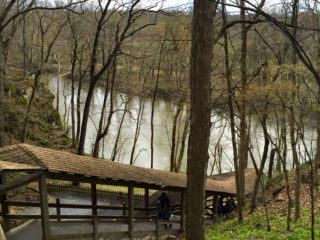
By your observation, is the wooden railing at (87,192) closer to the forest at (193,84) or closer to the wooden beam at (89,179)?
the forest at (193,84)

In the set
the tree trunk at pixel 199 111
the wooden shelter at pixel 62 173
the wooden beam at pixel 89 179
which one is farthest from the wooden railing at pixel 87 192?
the tree trunk at pixel 199 111

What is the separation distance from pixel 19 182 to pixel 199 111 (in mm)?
3741

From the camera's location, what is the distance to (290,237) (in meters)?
7.25

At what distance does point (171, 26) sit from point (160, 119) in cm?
1168

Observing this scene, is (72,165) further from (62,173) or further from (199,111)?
(199,111)

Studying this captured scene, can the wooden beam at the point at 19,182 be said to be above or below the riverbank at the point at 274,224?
above

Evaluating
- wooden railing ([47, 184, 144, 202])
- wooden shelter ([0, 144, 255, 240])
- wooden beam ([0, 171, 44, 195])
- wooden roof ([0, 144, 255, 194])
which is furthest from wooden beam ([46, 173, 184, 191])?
wooden railing ([47, 184, 144, 202])

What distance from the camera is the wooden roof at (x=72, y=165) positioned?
22.0 feet

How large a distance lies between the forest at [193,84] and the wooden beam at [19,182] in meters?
3.26

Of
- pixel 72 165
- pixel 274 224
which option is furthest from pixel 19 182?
pixel 274 224

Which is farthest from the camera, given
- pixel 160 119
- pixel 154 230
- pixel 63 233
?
pixel 160 119

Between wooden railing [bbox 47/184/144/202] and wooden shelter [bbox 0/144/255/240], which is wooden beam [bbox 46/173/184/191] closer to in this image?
wooden shelter [bbox 0/144/255/240]

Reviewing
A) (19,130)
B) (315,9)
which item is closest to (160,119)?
(19,130)

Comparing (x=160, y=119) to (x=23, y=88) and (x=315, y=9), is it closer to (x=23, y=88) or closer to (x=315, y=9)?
(x=23, y=88)
